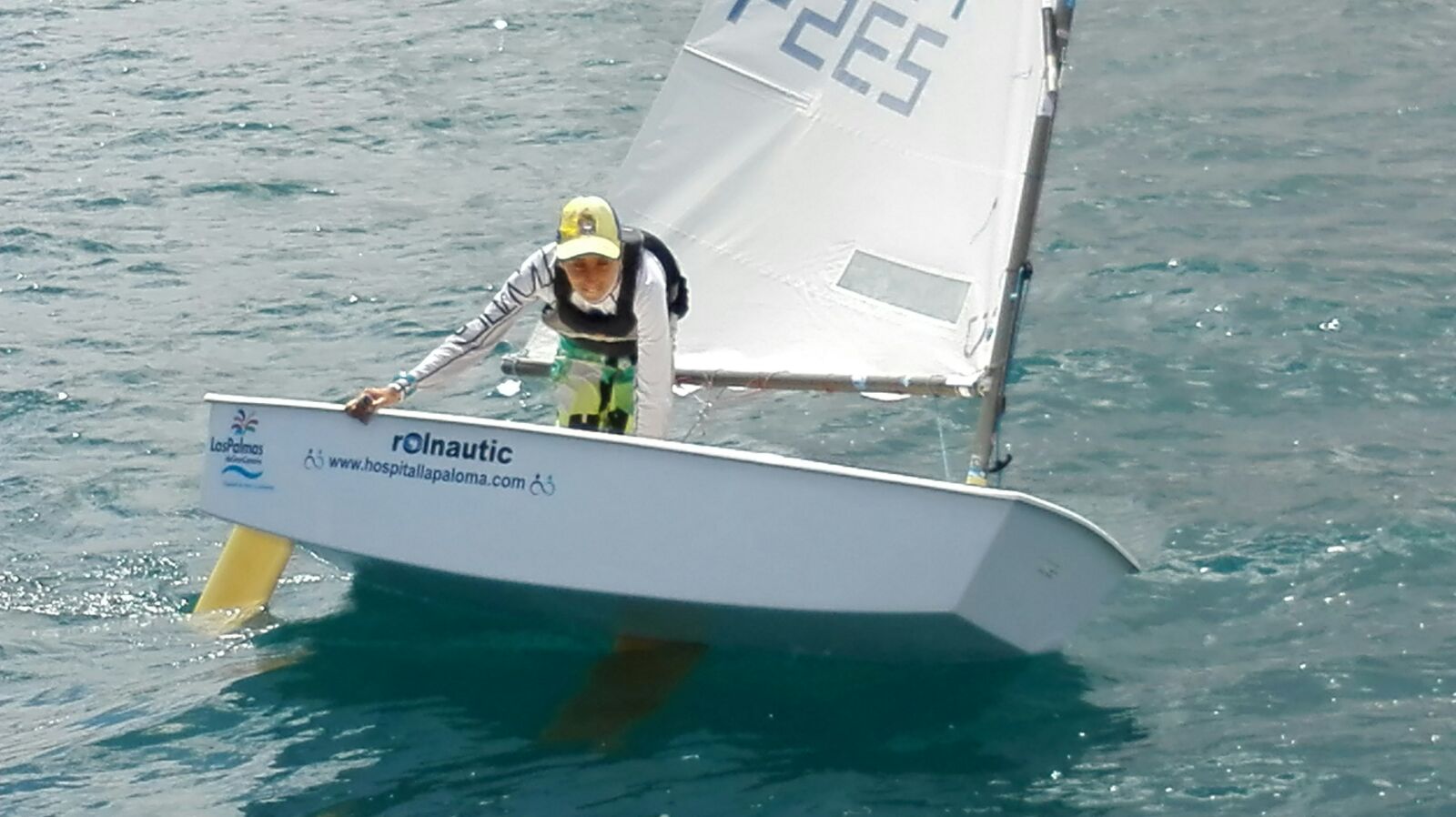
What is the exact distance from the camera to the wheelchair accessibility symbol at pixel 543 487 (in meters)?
5.50

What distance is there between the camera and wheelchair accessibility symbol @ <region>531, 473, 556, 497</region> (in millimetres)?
5500

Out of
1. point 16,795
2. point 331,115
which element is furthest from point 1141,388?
point 331,115

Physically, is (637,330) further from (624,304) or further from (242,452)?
(242,452)

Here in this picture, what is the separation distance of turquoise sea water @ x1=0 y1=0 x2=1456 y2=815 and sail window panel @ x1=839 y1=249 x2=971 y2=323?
28.4 inches

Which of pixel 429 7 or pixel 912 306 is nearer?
pixel 912 306

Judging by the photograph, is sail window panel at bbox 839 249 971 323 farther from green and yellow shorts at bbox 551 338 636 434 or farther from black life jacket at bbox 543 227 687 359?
green and yellow shorts at bbox 551 338 636 434

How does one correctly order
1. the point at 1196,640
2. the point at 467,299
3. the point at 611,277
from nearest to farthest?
the point at 611,277 < the point at 1196,640 < the point at 467,299

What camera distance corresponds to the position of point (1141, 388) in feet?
26.9

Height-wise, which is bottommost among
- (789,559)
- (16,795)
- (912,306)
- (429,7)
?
(16,795)

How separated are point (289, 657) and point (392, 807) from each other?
42.8 inches

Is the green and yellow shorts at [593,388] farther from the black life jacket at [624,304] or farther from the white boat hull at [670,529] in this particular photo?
the white boat hull at [670,529]

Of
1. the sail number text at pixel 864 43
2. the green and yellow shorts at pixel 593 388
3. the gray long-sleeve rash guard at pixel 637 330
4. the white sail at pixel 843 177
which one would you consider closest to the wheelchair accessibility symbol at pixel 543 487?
the gray long-sleeve rash guard at pixel 637 330

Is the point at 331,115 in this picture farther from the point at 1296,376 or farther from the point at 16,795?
the point at 16,795

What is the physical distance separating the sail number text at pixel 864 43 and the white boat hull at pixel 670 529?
56.4 inches
